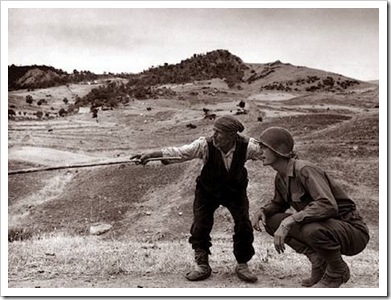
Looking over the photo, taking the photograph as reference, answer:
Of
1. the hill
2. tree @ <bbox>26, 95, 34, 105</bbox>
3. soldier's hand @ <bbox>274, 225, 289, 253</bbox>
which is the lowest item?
soldier's hand @ <bbox>274, 225, 289, 253</bbox>

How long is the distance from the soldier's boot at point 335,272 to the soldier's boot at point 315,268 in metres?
0.06

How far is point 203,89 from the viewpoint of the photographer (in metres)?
7.39

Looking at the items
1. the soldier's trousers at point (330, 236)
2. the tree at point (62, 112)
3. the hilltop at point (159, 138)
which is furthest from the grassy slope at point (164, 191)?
the soldier's trousers at point (330, 236)

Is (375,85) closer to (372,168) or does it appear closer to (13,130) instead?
(372,168)

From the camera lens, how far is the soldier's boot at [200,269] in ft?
13.4

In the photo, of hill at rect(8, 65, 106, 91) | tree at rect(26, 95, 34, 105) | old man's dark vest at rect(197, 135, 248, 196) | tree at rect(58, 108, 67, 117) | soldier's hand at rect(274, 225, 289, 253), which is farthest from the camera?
tree at rect(58, 108, 67, 117)

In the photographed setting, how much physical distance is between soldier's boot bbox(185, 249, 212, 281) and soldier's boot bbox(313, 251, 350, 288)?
0.82m

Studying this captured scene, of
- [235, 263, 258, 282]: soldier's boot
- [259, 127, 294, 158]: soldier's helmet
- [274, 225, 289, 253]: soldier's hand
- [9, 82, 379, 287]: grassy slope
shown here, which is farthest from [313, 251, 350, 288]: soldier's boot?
[9, 82, 379, 287]: grassy slope

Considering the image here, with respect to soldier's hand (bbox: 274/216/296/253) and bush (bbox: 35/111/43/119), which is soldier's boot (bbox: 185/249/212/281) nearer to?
soldier's hand (bbox: 274/216/296/253)

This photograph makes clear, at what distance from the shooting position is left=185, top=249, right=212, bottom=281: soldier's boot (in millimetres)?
4078

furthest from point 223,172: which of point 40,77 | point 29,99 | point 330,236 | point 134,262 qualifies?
point 29,99

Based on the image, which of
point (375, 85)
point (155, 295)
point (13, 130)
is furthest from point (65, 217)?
point (375, 85)

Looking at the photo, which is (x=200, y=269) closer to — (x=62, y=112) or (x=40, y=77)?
(x=40, y=77)

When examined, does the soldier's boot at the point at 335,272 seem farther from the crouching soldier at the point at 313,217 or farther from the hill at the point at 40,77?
the hill at the point at 40,77
